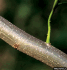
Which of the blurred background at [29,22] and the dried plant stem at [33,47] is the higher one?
the dried plant stem at [33,47]

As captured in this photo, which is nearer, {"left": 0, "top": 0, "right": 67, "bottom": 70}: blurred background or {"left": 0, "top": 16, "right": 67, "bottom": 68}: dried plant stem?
{"left": 0, "top": 16, "right": 67, "bottom": 68}: dried plant stem

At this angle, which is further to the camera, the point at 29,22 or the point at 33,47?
the point at 29,22

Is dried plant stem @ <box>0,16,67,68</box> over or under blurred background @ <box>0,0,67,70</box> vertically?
over

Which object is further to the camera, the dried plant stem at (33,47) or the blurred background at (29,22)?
the blurred background at (29,22)

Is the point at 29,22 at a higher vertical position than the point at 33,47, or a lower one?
lower

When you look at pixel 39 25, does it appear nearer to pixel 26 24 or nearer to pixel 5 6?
pixel 26 24
